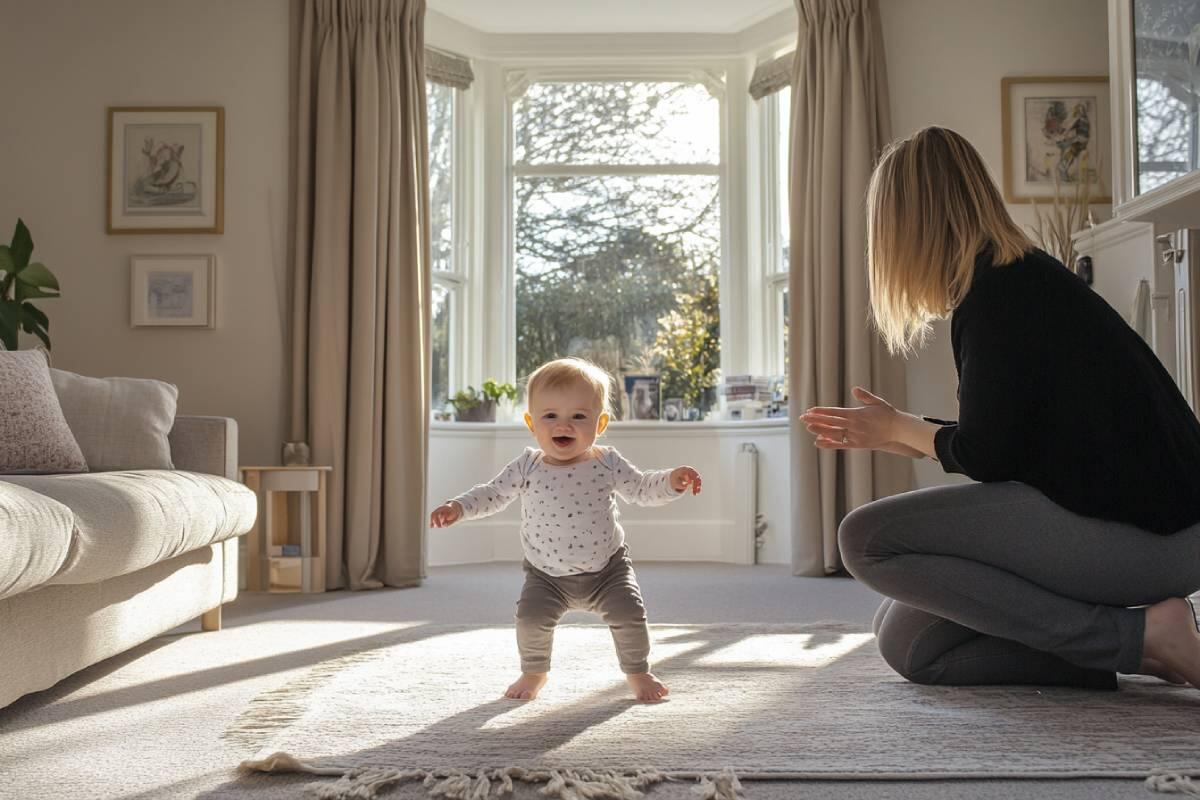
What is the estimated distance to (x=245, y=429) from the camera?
478 centimetres

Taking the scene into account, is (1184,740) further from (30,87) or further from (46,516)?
(30,87)

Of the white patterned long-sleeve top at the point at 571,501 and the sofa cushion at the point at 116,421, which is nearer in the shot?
the white patterned long-sleeve top at the point at 571,501

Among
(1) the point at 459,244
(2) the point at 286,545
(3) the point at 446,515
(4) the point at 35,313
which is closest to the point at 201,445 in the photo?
(2) the point at 286,545

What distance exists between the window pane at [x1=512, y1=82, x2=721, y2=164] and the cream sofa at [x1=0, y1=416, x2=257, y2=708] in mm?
2936

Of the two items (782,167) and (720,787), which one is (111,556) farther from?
(782,167)

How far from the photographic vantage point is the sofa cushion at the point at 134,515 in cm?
211

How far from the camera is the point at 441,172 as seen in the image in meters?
5.61

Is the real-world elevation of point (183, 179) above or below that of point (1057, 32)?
below

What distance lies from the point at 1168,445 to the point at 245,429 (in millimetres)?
3698

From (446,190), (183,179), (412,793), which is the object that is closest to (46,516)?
(412,793)

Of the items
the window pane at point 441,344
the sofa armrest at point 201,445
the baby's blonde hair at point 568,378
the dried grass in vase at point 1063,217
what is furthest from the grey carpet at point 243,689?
the dried grass in vase at point 1063,217

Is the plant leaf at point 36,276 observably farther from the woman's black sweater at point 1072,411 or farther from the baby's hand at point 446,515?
the woman's black sweater at point 1072,411

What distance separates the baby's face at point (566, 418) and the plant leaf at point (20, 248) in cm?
286

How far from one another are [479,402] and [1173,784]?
426 centimetres
